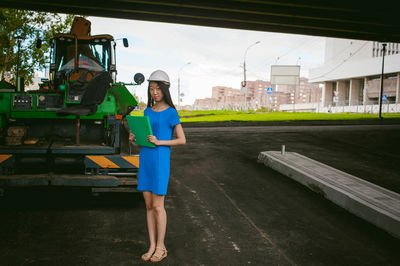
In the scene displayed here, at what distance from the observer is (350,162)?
10.4 meters

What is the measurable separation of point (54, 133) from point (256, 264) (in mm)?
4244

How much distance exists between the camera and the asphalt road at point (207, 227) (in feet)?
13.3

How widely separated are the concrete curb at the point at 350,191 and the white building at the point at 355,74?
51.6 metres

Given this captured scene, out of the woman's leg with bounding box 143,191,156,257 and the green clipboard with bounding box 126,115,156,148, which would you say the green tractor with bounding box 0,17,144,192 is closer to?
the woman's leg with bounding box 143,191,156,257

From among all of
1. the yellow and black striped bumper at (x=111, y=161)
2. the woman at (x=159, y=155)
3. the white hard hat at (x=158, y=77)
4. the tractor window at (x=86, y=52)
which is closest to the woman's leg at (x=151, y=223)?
the woman at (x=159, y=155)

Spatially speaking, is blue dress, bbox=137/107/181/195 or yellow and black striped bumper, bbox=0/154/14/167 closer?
blue dress, bbox=137/107/181/195

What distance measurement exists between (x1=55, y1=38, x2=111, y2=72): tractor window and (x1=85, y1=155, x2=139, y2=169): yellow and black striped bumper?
2.91 meters

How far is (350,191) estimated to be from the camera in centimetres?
632

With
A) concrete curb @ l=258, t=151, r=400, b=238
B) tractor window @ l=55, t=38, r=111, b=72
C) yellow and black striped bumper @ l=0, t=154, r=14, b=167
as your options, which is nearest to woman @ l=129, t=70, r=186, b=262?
yellow and black striped bumper @ l=0, t=154, r=14, b=167

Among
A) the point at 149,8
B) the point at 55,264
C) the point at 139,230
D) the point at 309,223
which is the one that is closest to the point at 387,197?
the point at 309,223

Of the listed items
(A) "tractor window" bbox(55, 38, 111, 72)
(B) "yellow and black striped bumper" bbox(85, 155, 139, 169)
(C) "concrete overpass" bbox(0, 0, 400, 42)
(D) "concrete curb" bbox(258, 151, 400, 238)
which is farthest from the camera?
(C) "concrete overpass" bbox(0, 0, 400, 42)

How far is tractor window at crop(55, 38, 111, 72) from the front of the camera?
774 centimetres

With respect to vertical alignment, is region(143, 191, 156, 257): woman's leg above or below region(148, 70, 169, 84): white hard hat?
below

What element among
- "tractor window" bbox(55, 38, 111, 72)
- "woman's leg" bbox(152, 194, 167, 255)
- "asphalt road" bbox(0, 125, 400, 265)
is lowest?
"asphalt road" bbox(0, 125, 400, 265)
